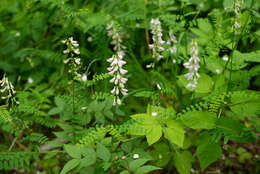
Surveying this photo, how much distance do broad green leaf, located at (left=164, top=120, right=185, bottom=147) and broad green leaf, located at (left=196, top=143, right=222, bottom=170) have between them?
243 millimetres

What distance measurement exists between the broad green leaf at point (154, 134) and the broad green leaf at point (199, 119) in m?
0.20

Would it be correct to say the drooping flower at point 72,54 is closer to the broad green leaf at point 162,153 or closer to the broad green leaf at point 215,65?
the broad green leaf at point 162,153

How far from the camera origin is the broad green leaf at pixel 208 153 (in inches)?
66.3

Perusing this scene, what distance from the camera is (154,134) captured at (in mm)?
1553

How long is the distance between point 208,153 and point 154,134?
45 centimetres

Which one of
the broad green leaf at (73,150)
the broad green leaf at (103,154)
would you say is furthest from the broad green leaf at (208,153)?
the broad green leaf at (73,150)

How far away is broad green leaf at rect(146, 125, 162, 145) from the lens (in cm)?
151

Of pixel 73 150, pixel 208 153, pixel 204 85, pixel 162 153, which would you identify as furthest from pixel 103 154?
pixel 204 85

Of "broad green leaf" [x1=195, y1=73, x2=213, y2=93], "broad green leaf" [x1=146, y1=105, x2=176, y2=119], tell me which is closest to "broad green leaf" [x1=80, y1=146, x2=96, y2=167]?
"broad green leaf" [x1=146, y1=105, x2=176, y2=119]

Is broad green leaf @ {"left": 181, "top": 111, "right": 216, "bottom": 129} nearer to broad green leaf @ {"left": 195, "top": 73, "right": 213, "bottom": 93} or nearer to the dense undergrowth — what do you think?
the dense undergrowth

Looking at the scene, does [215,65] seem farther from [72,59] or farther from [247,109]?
[72,59]

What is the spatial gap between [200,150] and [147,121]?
0.45m

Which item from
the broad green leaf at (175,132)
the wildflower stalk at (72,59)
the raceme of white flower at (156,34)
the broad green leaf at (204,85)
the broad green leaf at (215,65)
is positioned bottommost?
the broad green leaf at (175,132)

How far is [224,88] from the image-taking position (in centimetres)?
187
